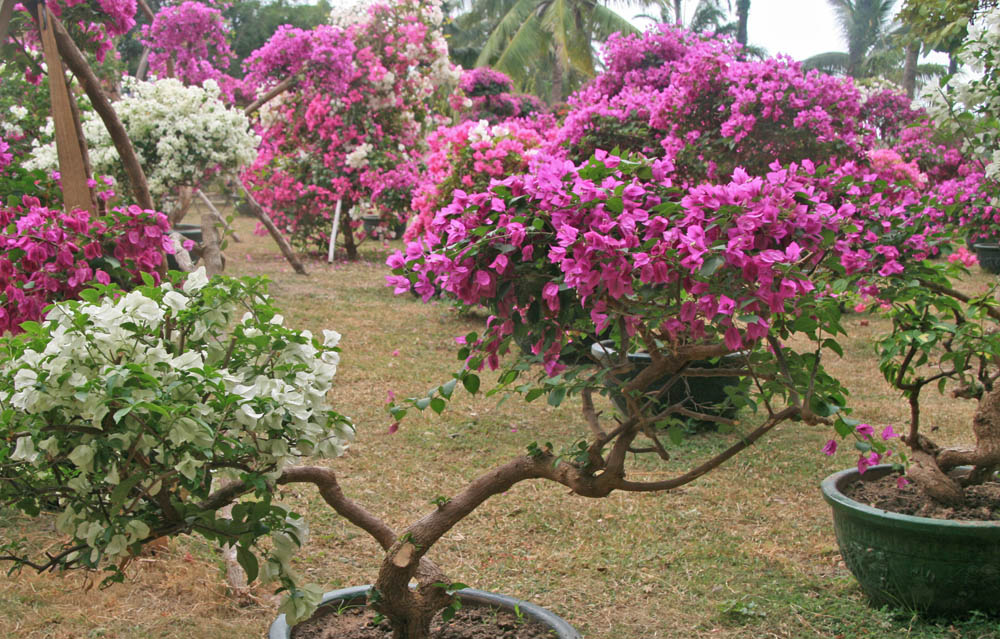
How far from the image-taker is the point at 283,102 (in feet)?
35.6

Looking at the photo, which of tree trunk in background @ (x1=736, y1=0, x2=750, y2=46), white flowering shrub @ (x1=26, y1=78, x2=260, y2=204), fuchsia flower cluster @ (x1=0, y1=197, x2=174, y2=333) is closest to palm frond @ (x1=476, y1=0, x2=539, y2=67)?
tree trunk in background @ (x1=736, y1=0, x2=750, y2=46)

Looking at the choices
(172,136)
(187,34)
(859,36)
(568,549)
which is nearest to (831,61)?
(859,36)

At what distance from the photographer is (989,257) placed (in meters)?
11.2

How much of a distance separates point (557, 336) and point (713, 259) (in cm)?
49

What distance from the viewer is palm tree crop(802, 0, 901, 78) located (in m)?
40.3

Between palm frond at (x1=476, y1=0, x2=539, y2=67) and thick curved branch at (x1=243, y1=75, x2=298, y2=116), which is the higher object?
palm frond at (x1=476, y1=0, x2=539, y2=67)

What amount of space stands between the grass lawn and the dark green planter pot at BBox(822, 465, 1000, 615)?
0.06 meters

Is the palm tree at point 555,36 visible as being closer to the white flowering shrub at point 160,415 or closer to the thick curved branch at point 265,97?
the thick curved branch at point 265,97

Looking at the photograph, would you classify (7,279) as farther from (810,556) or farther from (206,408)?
(810,556)

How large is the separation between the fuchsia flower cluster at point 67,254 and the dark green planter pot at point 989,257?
1065cm

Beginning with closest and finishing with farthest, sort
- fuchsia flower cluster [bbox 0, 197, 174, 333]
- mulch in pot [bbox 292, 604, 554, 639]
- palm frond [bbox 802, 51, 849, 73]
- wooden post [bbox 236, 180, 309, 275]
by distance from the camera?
mulch in pot [bbox 292, 604, 554, 639], fuchsia flower cluster [bbox 0, 197, 174, 333], wooden post [bbox 236, 180, 309, 275], palm frond [bbox 802, 51, 849, 73]

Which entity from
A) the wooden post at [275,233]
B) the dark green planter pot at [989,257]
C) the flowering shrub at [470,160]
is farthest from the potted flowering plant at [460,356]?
the dark green planter pot at [989,257]

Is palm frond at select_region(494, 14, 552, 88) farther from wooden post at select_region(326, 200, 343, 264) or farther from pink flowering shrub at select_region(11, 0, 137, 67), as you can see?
pink flowering shrub at select_region(11, 0, 137, 67)

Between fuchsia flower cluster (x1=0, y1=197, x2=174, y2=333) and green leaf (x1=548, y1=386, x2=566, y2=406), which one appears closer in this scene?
green leaf (x1=548, y1=386, x2=566, y2=406)
